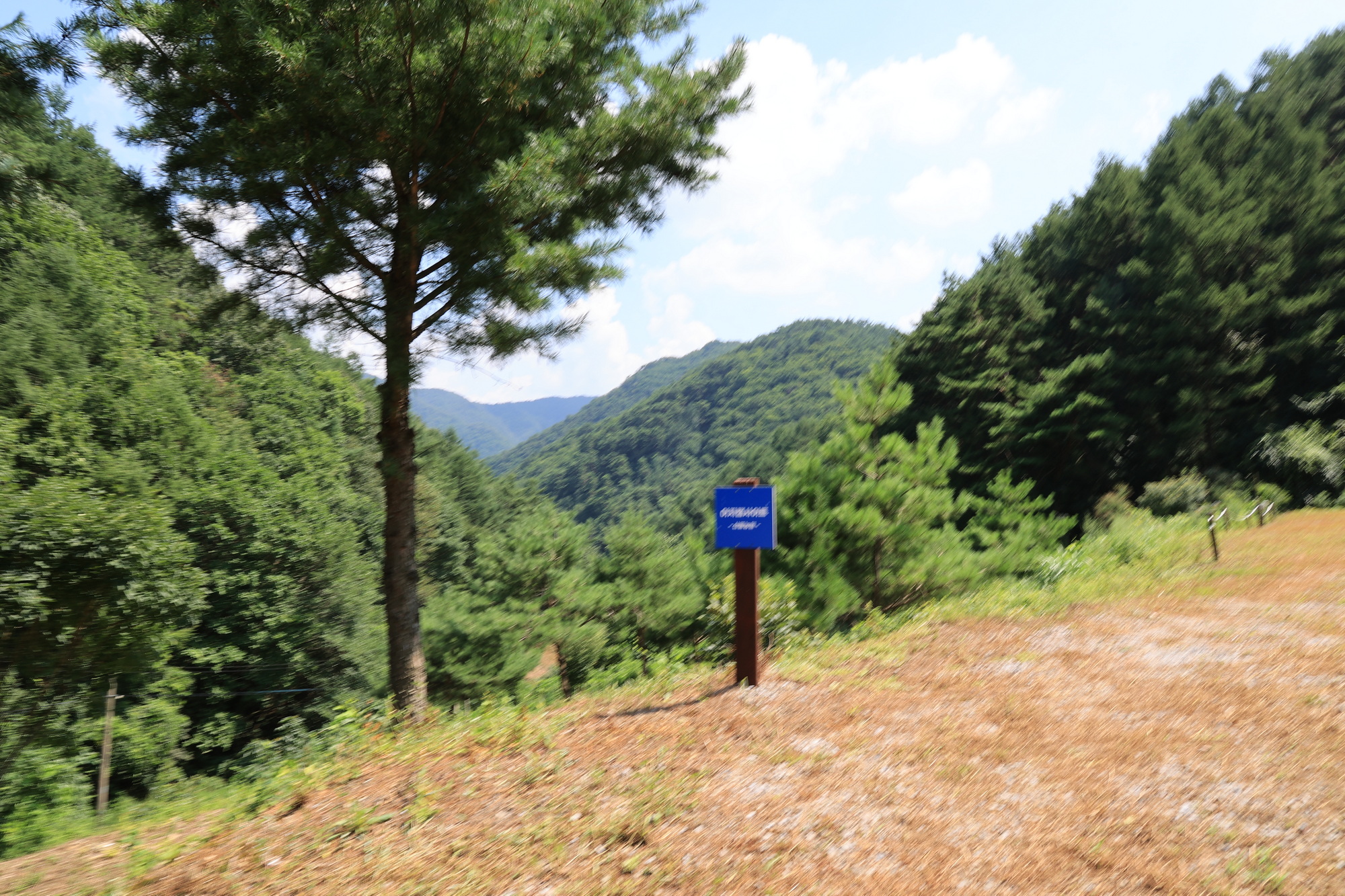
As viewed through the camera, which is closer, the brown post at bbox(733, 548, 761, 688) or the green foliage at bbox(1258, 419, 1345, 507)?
the brown post at bbox(733, 548, 761, 688)

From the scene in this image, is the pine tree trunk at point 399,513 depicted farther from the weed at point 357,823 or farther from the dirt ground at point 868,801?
the weed at point 357,823

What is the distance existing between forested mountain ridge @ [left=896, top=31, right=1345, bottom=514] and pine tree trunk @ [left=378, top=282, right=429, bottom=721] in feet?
79.6

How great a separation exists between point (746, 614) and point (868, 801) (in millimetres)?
1729

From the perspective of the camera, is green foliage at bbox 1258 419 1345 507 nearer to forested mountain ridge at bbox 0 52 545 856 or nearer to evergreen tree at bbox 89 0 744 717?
evergreen tree at bbox 89 0 744 717

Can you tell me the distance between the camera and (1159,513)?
1936 cm

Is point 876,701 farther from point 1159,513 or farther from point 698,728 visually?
point 1159,513

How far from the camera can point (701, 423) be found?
150 meters

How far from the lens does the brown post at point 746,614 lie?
478 cm

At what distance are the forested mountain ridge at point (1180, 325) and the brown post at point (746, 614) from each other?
22574mm

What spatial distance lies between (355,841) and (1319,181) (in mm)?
37348

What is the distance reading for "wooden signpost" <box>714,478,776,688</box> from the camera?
467cm

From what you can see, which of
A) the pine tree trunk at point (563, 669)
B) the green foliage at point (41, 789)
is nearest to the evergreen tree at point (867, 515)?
the pine tree trunk at point (563, 669)

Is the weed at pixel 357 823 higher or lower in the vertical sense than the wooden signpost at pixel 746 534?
lower

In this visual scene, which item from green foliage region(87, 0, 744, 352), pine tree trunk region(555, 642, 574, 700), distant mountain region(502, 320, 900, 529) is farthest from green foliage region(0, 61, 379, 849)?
distant mountain region(502, 320, 900, 529)
